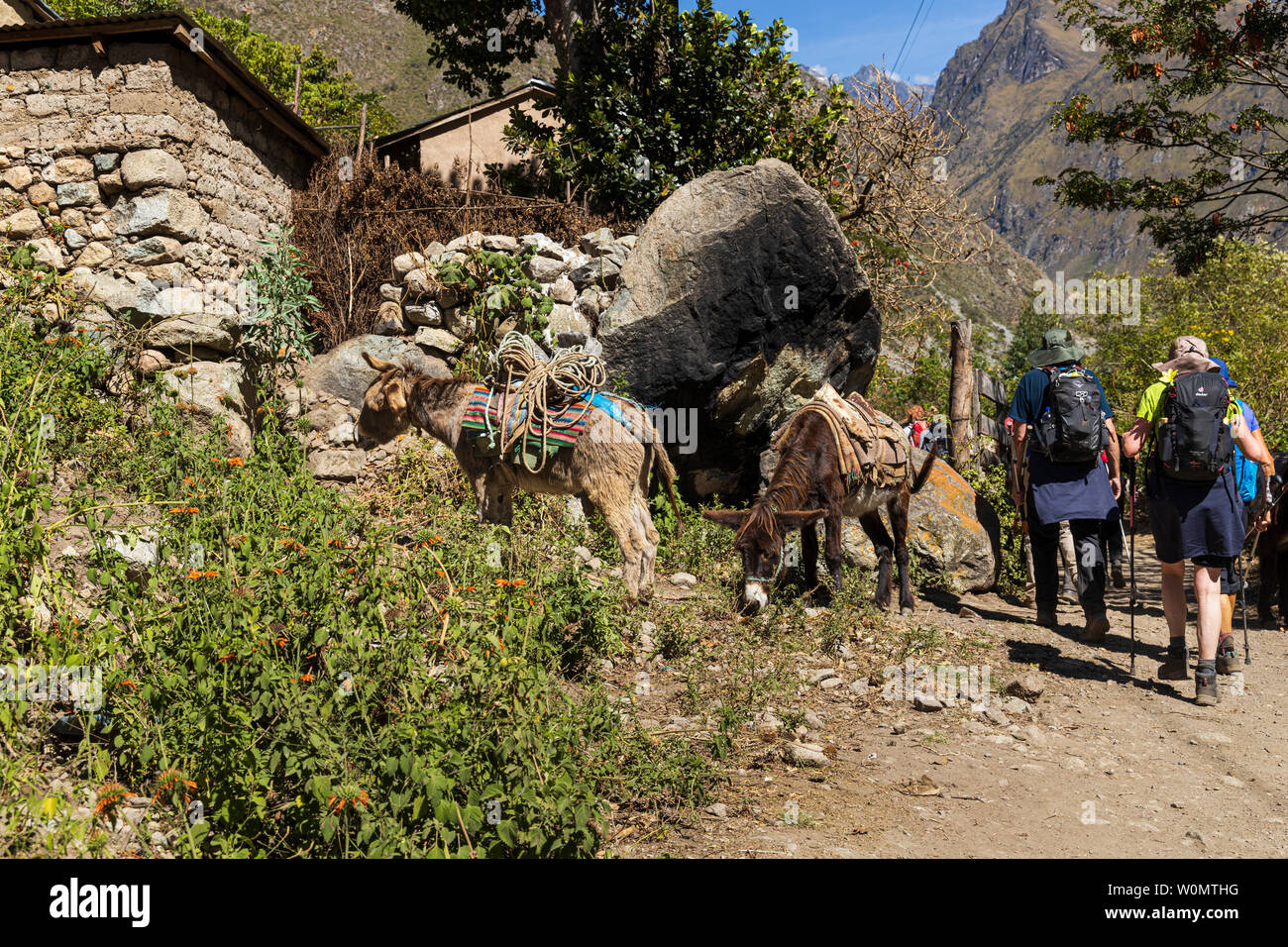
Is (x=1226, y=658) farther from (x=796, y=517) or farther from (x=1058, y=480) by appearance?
(x=796, y=517)

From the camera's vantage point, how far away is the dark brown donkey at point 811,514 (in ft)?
21.4

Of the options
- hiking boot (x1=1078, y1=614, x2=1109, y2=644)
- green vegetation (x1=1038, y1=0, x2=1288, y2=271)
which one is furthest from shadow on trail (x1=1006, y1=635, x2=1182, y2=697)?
green vegetation (x1=1038, y1=0, x2=1288, y2=271)

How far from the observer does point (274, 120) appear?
10367mm

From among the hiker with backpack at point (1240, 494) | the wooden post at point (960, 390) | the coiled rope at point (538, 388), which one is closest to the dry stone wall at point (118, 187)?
the coiled rope at point (538, 388)

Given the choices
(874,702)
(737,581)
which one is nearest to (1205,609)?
(874,702)

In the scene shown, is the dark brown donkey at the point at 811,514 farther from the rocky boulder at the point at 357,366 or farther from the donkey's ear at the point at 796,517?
the rocky boulder at the point at 357,366

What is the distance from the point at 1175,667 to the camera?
603cm

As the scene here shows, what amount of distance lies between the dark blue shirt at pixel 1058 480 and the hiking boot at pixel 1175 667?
43.1 inches

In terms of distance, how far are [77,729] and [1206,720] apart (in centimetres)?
626

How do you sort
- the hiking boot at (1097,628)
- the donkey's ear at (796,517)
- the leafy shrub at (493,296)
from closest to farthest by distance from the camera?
1. the donkey's ear at (796,517)
2. the hiking boot at (1097,628)
3. the leafy shrub at (493,296)

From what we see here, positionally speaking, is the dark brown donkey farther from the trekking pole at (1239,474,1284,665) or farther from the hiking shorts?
the trekking pole at (1239,474,1284,665)

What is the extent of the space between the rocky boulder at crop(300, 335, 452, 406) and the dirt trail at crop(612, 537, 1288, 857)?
6162mm

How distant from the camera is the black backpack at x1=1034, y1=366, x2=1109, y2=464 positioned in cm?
641
